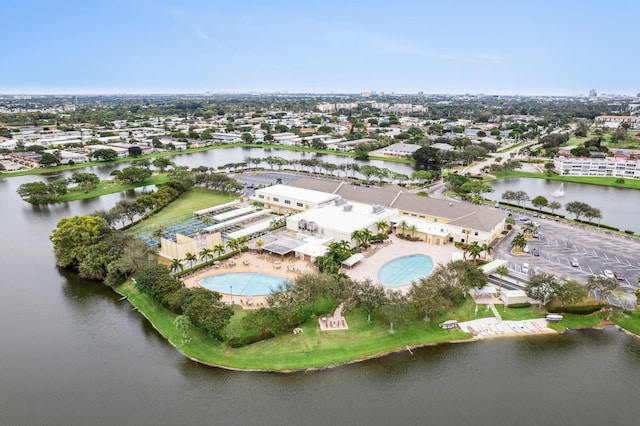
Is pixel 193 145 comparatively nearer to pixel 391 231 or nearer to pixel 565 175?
pixel 391 231

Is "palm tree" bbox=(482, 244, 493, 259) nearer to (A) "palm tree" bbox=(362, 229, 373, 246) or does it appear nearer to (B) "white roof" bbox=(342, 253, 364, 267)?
(A) "palm tree" bbox=(362, 229, 373, 246)

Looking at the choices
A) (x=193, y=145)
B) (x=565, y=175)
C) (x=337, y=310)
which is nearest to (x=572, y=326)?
(x=337, y=310)

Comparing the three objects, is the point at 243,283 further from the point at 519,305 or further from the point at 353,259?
the point at 519,305

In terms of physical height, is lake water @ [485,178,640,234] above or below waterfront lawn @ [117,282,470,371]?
above

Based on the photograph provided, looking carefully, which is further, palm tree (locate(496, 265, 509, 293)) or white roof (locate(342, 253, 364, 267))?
white roof (locate(342, 253, 364, 267))

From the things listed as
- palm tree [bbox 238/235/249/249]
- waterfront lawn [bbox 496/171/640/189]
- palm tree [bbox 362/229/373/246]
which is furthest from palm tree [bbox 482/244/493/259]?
waterfront lawn [bbox 496/171/640/189]
